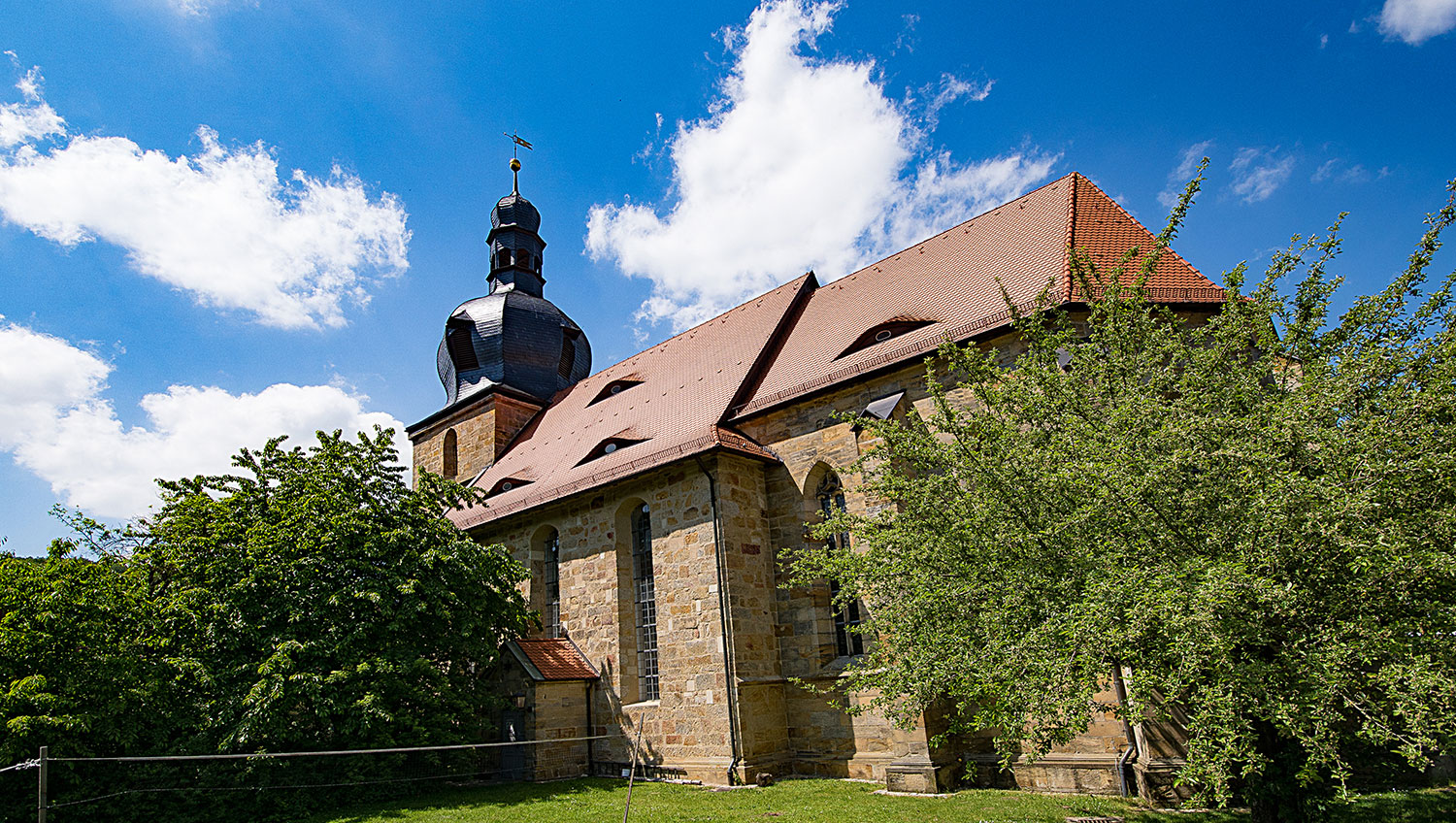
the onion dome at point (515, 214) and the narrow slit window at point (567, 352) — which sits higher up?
the onion dome at point (515, 214)

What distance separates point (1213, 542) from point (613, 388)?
1633 cm

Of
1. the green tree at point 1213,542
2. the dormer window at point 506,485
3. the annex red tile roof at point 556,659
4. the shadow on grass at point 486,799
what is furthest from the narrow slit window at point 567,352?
the green tree at point 1213,542

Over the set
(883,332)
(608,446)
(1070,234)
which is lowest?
(608,446)

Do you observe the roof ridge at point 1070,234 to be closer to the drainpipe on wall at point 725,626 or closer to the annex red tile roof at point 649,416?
the annex red tile roof at point 649,416

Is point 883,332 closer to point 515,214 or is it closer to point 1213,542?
point 1213,542

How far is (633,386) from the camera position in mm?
19781

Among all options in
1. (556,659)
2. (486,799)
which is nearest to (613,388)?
(556,659)

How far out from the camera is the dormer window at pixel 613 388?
65.7 feet

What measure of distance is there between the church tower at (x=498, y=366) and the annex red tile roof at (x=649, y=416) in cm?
142

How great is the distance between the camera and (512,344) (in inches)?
954

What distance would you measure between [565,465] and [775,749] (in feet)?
24.5

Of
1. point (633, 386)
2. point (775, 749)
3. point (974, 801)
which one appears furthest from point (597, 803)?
point (633, 386)

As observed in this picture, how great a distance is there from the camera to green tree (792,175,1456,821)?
5000mm

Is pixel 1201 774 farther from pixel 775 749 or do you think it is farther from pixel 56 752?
pixel 56 752
